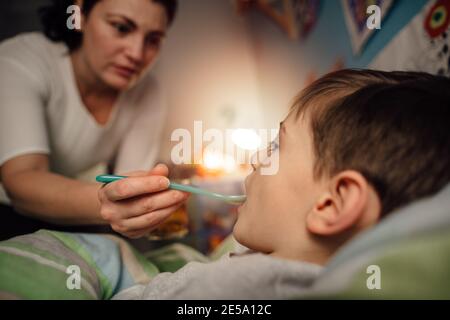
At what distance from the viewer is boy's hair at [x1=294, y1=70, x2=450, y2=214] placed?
0.35 m

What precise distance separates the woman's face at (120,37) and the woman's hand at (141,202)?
441 mm

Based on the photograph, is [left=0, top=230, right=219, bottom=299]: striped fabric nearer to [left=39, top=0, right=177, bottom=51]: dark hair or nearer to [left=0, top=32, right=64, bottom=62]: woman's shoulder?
[left=0, top=32, right=64, bottom=62]: woman's shoulder

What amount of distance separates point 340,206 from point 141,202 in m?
0.29

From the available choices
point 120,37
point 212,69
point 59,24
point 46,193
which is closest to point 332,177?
point 46,193

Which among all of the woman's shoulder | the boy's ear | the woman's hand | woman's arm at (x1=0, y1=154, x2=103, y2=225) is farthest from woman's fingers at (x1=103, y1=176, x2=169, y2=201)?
the woman's shoulder

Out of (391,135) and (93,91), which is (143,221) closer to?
(391,135)

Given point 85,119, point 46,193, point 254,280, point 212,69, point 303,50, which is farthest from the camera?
point 212,69

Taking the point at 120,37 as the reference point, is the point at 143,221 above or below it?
below

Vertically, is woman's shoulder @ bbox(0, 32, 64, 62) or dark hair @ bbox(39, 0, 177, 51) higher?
dark hair @ bbox(39, 0, 177, 51)

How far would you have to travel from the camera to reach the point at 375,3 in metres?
0.67

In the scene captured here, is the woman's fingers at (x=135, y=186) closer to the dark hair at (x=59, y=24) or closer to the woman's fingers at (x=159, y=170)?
the woman's fingers at (x=159, y=170)

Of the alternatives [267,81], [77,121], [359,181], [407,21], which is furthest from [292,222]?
[267,81]

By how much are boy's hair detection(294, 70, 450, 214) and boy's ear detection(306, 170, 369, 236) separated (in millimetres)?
14

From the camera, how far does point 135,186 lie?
18.0 inches
